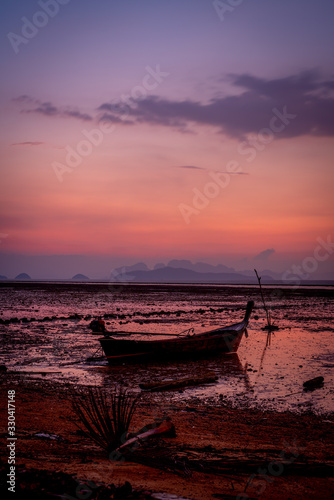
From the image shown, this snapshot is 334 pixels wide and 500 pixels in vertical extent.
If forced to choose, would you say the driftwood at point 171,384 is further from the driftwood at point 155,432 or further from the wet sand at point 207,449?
the driftwood at point 155,432

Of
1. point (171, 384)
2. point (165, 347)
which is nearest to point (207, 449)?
point (171, 384)

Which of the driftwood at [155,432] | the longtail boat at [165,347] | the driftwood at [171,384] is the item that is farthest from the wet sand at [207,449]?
the longtail boat at [165,347]

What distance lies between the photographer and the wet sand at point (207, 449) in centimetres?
570

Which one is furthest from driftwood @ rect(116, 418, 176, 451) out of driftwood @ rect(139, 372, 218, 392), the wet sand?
driftwood @ rect(139, 372, 218, 392)

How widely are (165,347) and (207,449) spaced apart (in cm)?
1001

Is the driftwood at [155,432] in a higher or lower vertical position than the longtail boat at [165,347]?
higher

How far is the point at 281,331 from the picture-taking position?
26.8 meters

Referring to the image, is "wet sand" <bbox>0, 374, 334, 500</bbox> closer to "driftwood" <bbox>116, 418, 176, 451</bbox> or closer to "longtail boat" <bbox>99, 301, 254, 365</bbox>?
"driftwood" <bbox>116, 418, 176, 451</bbox>

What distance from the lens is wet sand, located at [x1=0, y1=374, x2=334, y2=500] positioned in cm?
570

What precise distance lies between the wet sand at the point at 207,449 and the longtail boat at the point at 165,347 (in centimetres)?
521

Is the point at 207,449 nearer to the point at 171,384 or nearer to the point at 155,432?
the point at 155,432

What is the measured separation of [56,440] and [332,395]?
25.7 feet

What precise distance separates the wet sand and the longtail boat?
17.1 ft

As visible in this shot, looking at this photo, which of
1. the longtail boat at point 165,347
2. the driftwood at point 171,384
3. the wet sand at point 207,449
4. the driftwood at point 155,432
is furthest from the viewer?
the longtail boat at point 165,347
